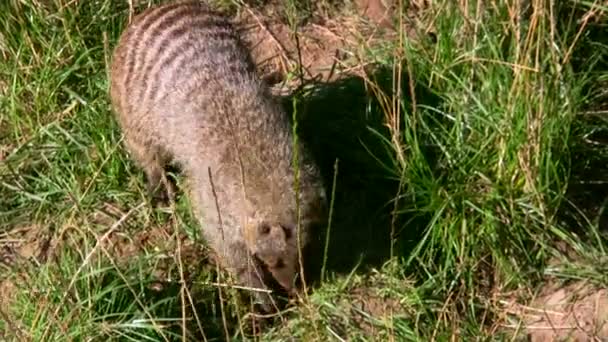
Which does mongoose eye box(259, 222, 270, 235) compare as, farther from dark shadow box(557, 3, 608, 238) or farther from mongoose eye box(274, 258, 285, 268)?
dark shadow box(557, 3, 608, 238)

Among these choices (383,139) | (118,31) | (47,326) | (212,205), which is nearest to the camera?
(47,326)

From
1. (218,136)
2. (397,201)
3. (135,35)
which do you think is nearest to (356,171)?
(397,201)

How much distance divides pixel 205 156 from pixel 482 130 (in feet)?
2.91

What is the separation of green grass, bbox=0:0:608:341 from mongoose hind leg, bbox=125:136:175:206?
0.19 ft

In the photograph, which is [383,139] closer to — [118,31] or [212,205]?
[212,205]

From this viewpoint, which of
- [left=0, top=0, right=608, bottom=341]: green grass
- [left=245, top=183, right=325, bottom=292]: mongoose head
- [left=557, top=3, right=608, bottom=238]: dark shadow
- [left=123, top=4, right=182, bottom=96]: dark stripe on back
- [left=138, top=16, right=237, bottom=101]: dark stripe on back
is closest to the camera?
[left=245, top=183, right=325, bottom=292]: mongoose head

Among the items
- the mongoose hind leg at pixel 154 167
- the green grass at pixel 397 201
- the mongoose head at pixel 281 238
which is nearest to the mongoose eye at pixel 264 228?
the mongoose head at pixel 281 238

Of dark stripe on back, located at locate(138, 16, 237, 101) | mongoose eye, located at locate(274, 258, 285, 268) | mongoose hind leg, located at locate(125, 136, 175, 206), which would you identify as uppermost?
dark stripe on back, located at locate(138, 16, 237, 101)

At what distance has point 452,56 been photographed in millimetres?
4117

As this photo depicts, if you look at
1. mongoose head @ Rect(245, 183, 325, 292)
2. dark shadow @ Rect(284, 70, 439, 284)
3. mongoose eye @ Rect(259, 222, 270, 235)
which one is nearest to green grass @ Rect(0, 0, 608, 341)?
dark shadow @ Rect(284, 70, 439, 284)

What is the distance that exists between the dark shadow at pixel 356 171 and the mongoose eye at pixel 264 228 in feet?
0.84

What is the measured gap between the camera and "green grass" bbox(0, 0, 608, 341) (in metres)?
3.70

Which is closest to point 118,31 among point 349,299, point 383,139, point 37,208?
point 37,208

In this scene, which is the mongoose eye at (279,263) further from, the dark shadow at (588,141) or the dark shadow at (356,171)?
the dark shadow at (588,141)
